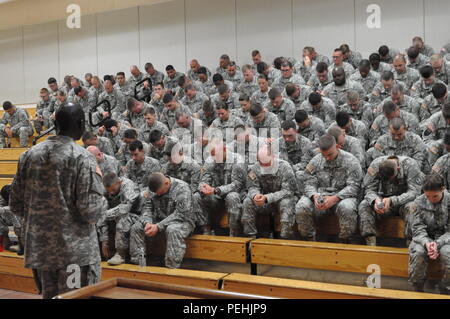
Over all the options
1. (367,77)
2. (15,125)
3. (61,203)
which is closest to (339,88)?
(367,77)

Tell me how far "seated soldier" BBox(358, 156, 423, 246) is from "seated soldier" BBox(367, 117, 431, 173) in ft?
1.29

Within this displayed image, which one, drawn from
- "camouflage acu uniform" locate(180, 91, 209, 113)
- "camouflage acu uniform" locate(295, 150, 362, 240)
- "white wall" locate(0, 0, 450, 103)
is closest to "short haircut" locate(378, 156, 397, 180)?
"camouflage acu uniform" locate(295, 150, 362, 240)

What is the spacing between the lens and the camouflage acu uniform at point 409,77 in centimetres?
687

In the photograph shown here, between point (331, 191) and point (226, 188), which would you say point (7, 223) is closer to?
point (226, 188)

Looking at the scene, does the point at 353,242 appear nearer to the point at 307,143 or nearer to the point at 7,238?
the point at 307,143

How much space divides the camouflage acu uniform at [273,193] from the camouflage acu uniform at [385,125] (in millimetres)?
1327

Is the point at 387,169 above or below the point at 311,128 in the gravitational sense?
below

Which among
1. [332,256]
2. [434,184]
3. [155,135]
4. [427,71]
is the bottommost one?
[332,256]

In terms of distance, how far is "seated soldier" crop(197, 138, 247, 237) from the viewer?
4.43m

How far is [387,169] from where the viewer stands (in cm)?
388

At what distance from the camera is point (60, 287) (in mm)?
2330

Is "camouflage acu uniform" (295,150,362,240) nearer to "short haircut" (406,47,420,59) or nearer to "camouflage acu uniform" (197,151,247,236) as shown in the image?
"camouflage acu uniform" (197,151,247,236)

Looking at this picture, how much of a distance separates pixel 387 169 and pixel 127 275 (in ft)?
7.23
